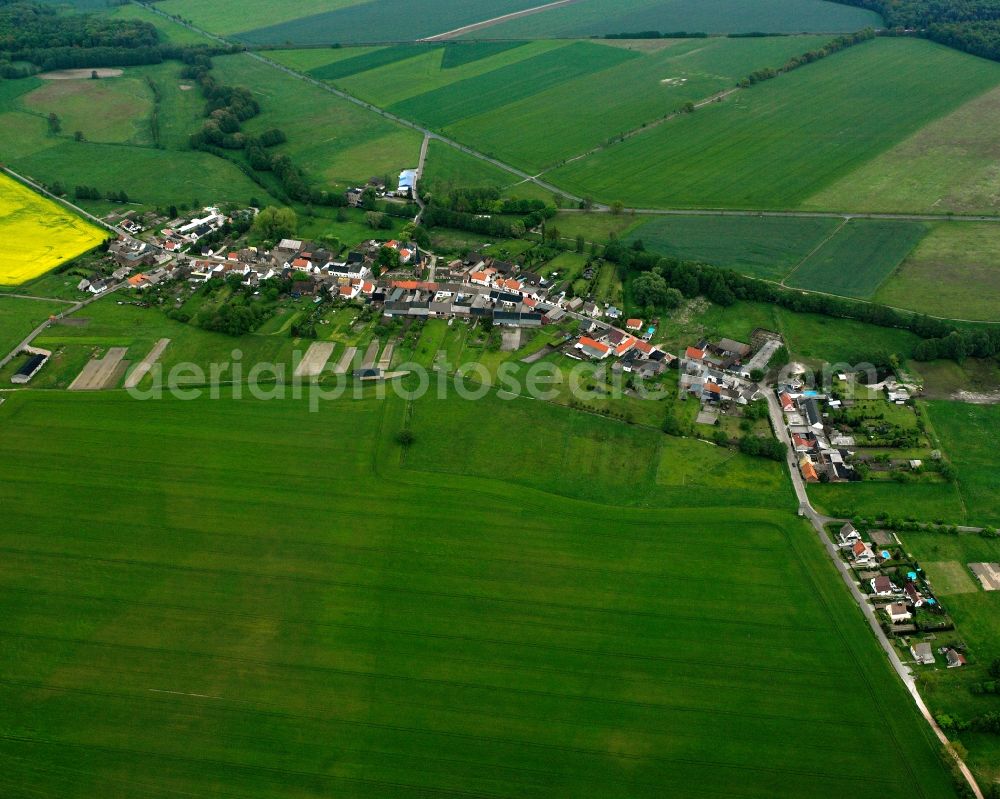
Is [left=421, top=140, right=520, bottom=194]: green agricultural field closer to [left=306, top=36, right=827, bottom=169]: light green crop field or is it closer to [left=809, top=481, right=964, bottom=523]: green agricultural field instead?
[left=306, top=36, right=827, bottom=169]: light green crop field

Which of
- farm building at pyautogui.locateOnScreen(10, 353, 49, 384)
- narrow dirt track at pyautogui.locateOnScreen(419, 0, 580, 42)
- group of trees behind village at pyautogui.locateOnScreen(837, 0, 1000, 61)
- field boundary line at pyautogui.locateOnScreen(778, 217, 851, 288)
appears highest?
group of trees behind village at pyautogui.locateOnScreen(837, 0, 1000, 61)

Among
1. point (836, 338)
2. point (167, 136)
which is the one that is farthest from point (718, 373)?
point (167, 136)

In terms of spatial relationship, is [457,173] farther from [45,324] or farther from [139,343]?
[45,324]

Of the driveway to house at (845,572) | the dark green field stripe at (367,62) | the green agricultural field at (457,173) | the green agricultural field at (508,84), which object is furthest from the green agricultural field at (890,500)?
the dark green field stripe at (367,62)

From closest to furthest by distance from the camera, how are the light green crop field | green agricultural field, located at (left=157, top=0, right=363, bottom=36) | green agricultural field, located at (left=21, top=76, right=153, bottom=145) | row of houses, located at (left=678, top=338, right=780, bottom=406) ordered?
row of houses, located at (left=678, top=338, right=780, bottom=406)
the light green crop field
green agricultural field, located at (left=21, top=76, right=153, bottom=145)
green agricultural field, located at (left=157, top=0, right=363, bottom=36)

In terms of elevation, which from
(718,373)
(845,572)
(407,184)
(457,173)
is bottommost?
(407,184)

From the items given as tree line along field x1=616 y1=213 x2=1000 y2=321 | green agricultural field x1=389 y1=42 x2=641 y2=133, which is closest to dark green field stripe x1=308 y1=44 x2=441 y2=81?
green agricultural field x1=389 y1=42 x2=641 y2=133
